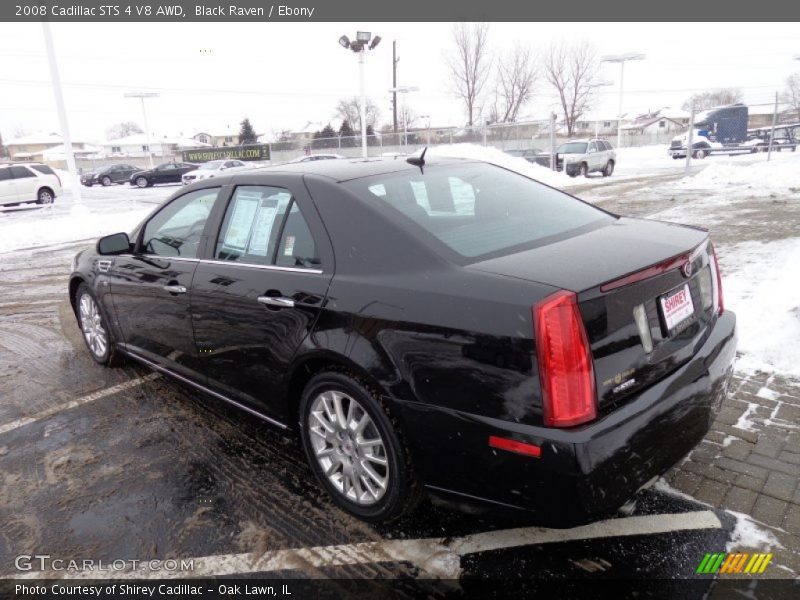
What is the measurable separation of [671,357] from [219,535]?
220 centimetres

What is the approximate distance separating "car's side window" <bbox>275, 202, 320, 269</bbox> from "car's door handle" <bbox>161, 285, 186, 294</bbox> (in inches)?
34.6

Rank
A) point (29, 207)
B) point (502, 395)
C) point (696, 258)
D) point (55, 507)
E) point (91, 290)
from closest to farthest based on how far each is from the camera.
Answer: point (502, 395)
point (696, 258)
point (55, 507)
point (91, 290)
point (29, 207)

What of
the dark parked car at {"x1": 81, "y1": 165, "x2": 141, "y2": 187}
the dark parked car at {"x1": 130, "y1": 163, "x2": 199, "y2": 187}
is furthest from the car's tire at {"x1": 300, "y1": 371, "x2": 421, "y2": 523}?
the dark parked car at {"x1": 81, "y1": 165, "x2": 141, "y2": 187}

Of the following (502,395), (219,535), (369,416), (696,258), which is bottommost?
(219,535)

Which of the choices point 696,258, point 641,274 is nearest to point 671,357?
point 641,274

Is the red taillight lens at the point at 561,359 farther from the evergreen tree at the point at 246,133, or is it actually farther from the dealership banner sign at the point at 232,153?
the evergreen tree at the point at 246,133

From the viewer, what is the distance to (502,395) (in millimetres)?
2059

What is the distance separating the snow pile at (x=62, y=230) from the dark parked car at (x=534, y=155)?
1649 cm

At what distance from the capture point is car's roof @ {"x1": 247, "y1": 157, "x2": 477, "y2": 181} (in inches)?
119

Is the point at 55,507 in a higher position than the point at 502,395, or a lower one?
lower

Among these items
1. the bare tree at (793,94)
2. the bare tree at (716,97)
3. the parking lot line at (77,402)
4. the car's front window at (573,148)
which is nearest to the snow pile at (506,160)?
the car's front window at (573,148)

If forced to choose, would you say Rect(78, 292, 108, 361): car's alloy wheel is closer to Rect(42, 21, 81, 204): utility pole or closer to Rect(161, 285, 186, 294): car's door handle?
Rect(161, 285, 186, 294): car's door handle

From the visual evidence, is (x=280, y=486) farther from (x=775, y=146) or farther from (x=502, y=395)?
(x=775, y=146)

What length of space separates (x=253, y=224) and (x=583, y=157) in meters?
23.0
